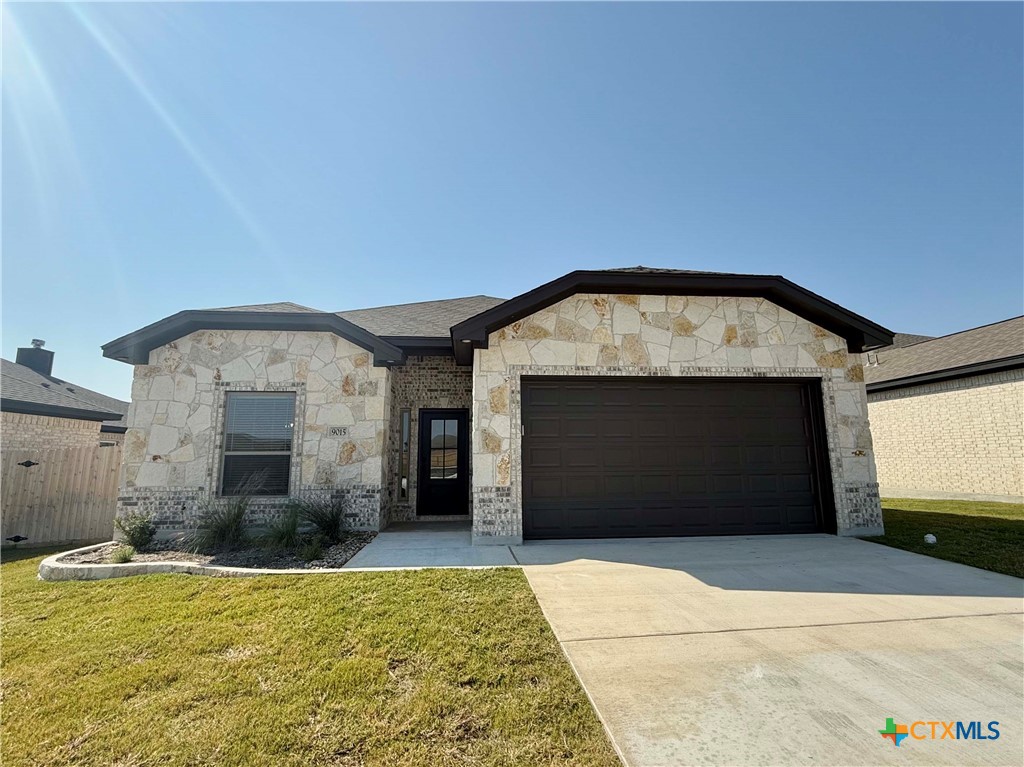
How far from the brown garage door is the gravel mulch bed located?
2977mm

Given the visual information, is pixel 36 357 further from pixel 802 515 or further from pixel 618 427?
pixel 802 515

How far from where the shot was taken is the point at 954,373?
13.2 meters

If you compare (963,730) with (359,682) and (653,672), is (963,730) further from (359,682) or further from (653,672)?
(359,682)

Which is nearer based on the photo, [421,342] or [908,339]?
[421,342]

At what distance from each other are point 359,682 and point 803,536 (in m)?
7.55

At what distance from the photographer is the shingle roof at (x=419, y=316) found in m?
9.06

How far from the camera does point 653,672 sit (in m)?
3.03

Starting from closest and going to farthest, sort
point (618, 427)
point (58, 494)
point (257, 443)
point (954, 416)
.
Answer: point (618, 427) → point (257, 443) → point (58, 494) → point (954, 416)

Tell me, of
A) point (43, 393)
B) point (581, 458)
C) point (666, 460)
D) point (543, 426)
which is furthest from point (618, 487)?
point (43, 393)

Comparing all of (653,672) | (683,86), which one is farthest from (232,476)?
(683,86)

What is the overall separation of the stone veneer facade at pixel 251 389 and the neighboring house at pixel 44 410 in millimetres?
6893

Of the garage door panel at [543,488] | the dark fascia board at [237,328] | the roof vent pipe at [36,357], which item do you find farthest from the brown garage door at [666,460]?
the roof vent pipe at [36,357]

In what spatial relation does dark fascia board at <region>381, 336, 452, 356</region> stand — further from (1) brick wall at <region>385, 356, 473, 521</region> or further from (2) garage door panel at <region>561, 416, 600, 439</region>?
(2) garage door panel at <region>561, 416, 600, 439</region>

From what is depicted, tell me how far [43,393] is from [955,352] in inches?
1112
